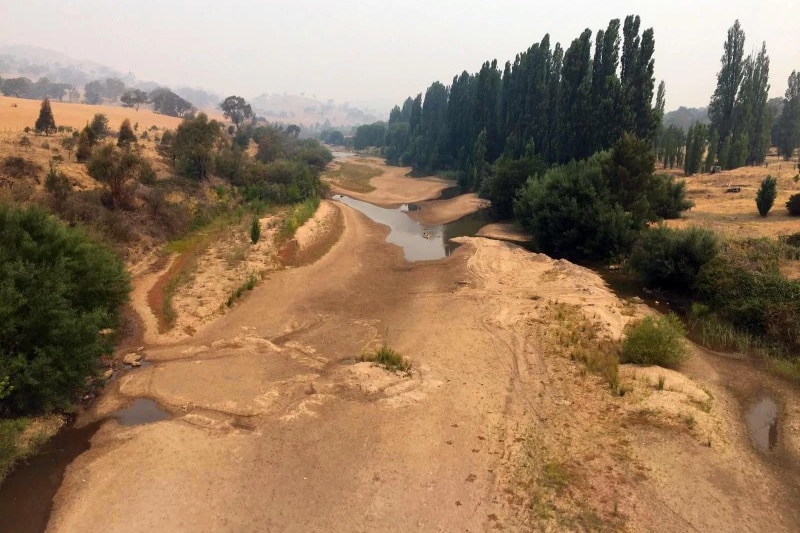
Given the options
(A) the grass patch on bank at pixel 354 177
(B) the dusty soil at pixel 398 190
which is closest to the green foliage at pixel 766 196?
(B) the dusty soil at pixel 398 190

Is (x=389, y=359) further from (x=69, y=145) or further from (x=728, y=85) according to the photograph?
(x=728, y=85)

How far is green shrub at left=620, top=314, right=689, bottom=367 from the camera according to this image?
14.7 metres

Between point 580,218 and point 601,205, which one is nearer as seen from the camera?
point 601,205

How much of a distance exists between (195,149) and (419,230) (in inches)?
698

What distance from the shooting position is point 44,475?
10266mm

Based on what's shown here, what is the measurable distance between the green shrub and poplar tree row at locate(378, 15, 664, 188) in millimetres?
29129

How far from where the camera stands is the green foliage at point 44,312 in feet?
36.7

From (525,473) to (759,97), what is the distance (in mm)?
66292

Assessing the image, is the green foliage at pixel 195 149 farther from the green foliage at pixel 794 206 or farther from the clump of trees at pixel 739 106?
the clump of trees at pixel 739 106

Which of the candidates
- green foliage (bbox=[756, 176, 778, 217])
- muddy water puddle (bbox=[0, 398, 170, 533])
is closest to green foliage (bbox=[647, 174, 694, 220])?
green foliage (bbox=[756, 176, 778, 217])

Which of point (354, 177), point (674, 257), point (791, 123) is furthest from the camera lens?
point (354, 177)

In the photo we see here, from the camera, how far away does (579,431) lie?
1174 centimetres

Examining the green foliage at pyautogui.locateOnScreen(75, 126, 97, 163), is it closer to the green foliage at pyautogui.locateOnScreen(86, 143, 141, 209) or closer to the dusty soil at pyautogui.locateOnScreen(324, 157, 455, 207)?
the green foliage at pyautogui.locateOnScreen(86, 143, 141, 209)

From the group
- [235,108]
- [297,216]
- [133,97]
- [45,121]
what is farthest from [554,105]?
[133,97]
